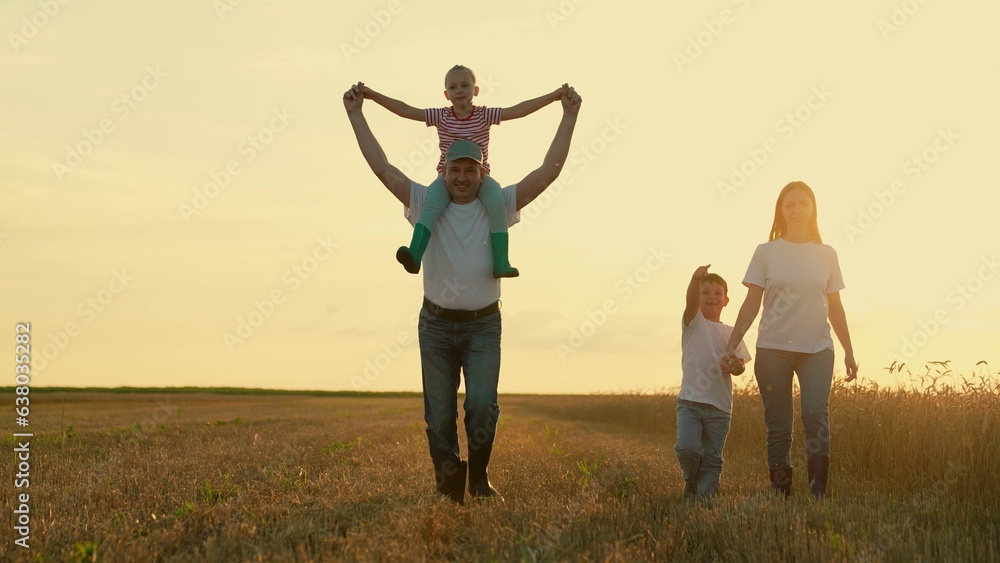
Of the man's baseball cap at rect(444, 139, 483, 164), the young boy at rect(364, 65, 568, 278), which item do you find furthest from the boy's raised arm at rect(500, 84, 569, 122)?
the man's baseball cap at rect(444, 139, 483, 164)

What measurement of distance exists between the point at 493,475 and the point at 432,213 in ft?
11.3

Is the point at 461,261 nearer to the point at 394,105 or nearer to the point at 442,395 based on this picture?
the point at 442,395

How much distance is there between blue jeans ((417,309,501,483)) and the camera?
6.67 meters

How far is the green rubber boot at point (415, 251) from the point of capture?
645cm

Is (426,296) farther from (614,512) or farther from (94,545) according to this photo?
(94,545)

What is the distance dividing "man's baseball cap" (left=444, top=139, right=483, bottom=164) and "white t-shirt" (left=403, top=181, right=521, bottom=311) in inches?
14.8

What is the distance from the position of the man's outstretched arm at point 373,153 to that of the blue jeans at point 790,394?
333cm

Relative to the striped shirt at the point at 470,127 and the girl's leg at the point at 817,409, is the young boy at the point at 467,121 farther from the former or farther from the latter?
the girl's leg at the point at 817,409

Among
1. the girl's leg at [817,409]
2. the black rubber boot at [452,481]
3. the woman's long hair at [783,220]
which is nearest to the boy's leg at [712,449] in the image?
the girl's leg at [817,409]

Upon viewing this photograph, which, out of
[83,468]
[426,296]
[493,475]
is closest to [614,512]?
[426,296]

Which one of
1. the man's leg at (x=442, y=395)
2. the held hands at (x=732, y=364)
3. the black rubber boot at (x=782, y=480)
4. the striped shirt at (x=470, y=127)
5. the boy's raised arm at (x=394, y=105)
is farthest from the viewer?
the black rubber boot at (x=782, y=480)

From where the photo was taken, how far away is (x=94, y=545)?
4.75 meters

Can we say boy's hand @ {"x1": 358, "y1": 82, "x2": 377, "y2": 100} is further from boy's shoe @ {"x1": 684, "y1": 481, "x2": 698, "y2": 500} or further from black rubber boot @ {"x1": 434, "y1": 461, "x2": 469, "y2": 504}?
boy's shoe @ {"x1": 684, "y1": 481, "x2": 698, "y2": 500}

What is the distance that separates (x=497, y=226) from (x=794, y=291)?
8.80 feet
